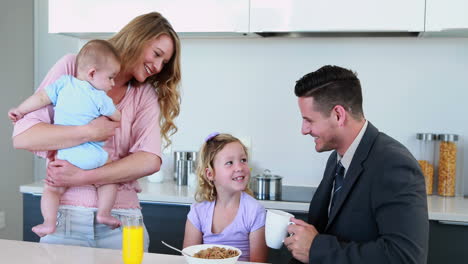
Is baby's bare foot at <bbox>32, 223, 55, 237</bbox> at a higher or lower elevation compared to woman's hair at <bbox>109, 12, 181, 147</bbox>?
lower

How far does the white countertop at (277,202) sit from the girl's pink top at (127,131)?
0.80 m

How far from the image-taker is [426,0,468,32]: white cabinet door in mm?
2656

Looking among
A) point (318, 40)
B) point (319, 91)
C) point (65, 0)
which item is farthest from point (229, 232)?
point (65, 0)

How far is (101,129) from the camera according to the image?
73.0 inches

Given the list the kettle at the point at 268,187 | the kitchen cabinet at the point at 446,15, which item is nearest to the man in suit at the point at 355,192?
the kettle at the point at 268,187

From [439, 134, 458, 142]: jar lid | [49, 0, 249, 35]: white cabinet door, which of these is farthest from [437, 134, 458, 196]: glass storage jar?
[49, 0, 249, 35]: white cabinet door

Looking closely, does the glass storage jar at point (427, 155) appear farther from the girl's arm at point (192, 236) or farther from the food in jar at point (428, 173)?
the girl's arm at point (192, 236)

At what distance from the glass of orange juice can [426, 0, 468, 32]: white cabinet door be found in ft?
5.80

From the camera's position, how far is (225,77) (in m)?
3.30

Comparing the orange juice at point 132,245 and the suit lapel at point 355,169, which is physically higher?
the suit lapel at point 355,169

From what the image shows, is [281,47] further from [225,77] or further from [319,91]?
[319,91]

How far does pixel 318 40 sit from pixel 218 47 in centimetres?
57

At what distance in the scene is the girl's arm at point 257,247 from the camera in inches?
84.3

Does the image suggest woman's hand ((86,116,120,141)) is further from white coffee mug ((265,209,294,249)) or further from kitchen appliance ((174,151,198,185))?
kitchen appliance ((174,151,198,185))
